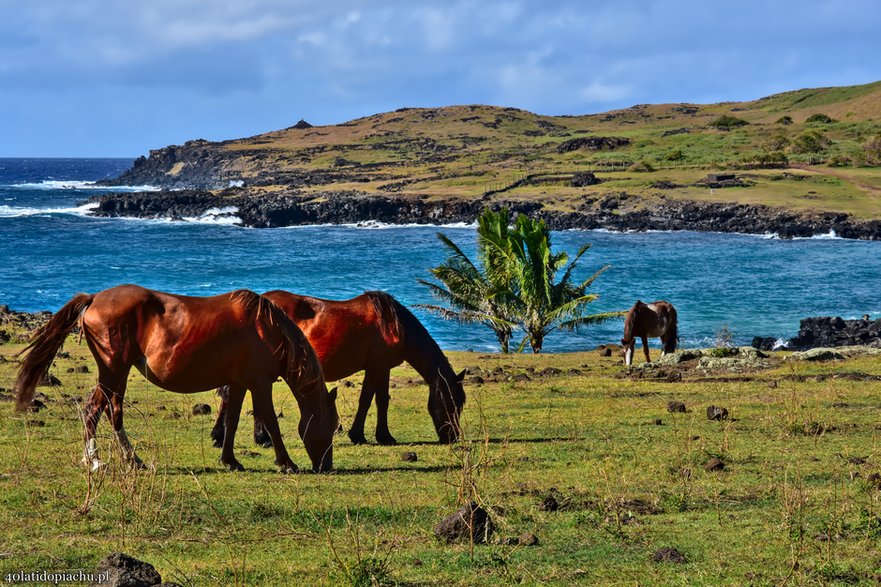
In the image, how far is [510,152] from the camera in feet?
481

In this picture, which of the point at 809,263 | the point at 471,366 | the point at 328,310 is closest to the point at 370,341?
the point at 328,310

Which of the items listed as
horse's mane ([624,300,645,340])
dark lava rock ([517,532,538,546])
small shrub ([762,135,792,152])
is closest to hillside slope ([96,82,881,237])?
small shrub ([762,135,792,152])

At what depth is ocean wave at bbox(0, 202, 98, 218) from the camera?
116438mm

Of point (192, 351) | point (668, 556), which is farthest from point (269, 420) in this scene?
point (668, 556)

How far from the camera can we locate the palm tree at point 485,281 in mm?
32906

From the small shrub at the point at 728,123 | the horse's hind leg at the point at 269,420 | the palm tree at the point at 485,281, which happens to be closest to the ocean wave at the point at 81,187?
the small shrub at the point at 728,123

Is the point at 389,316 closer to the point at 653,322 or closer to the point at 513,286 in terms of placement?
the point at 653,322

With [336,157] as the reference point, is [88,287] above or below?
below

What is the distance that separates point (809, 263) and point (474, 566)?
65527 mm

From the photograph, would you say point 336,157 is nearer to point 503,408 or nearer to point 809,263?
point 809,263

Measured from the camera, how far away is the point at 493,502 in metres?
9.59

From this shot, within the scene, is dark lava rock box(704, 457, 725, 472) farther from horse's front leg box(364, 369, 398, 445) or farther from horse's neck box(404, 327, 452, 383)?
horse's front leg box(364, 369, 398, 445)

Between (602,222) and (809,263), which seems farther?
(602,222)

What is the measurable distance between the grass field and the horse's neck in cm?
105
